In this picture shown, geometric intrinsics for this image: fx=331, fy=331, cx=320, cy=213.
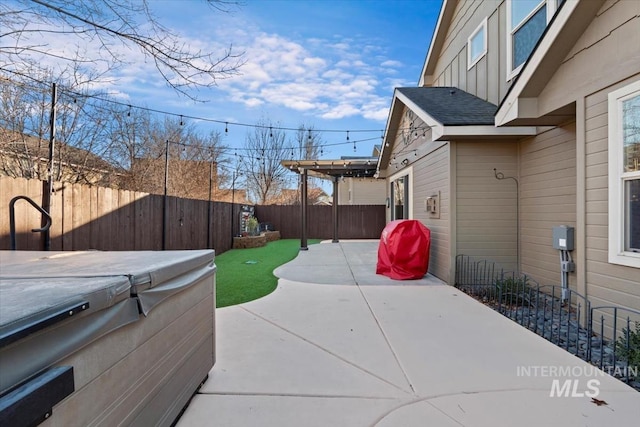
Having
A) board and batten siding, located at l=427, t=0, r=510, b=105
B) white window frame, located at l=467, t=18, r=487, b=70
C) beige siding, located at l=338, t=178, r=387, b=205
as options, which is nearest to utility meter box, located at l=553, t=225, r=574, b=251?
board and batten siding, located at l=427, t=0, r=510, b=105

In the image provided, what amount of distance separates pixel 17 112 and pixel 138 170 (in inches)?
261

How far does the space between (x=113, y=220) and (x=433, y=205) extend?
5.51 metres

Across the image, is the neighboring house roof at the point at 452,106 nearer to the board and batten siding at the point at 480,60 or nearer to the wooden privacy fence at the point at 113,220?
the board and batten siding at the point at 480,60

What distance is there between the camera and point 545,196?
505cm

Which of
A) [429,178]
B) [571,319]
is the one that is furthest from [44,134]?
[571,319]

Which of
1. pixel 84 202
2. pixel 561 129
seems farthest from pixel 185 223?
pixel 561 129

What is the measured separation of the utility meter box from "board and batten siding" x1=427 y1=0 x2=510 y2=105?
281 centimetres

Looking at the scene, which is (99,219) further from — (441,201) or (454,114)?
(454,114)

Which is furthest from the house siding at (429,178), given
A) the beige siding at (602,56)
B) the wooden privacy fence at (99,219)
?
the wooden privacy fence at (99,219)

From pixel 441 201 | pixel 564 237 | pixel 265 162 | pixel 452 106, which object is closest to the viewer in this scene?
pixel 564 237

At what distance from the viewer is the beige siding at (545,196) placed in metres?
4.62

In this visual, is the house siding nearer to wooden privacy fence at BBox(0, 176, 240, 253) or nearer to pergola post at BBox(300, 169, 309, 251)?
pergola post at BBox(300, 169, 309, 251)

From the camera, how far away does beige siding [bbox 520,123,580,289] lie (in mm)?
4617

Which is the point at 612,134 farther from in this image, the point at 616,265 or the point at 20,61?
the point at 20,61
